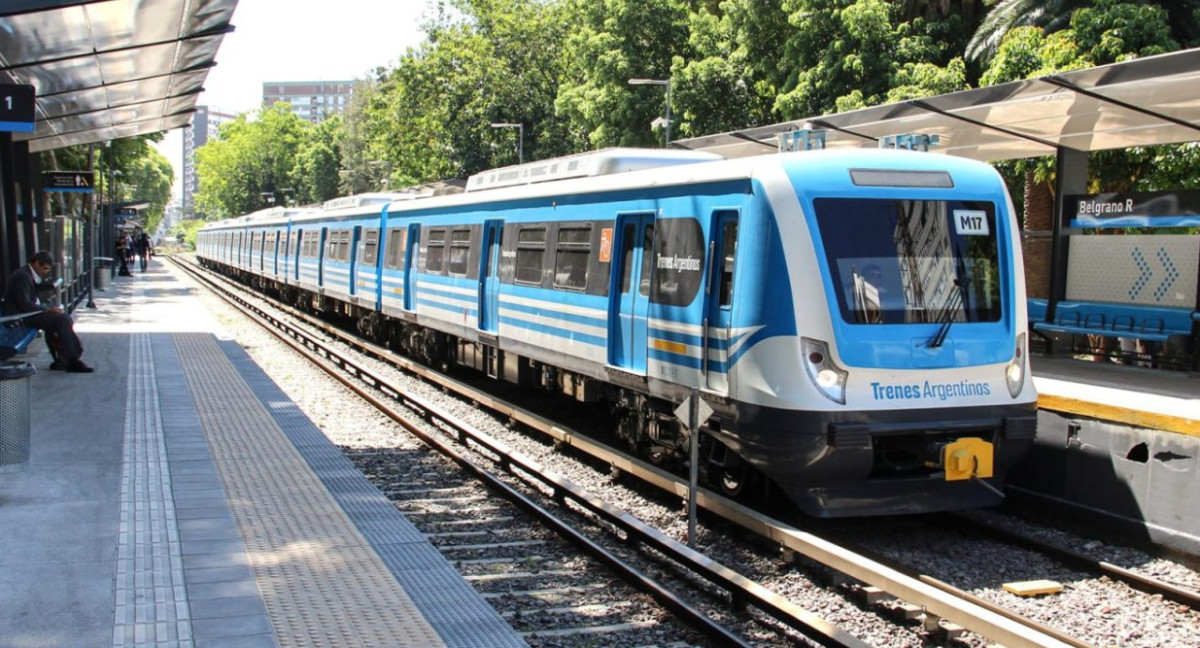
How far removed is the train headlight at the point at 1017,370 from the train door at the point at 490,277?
669 cm

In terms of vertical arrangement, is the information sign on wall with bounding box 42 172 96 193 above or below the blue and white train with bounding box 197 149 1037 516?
above

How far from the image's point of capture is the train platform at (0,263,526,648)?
5.67 metres

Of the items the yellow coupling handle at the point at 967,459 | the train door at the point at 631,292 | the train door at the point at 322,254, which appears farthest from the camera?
the train door at the point at 322,254

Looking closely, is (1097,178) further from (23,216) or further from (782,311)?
(23,216)

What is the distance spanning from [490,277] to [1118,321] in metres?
7.22

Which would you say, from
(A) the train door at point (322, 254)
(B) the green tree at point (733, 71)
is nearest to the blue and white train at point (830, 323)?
(A) the train door at point (322, 254)

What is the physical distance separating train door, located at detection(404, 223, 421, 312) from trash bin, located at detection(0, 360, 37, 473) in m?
9.27

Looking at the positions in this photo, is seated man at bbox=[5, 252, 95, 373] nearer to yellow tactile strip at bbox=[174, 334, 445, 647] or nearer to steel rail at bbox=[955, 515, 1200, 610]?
yellow tactile strip at bbox=[174, 334, 445, 647]

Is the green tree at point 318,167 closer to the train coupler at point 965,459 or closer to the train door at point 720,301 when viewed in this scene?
the train door at point 720,301

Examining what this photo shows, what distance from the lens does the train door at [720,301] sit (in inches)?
314

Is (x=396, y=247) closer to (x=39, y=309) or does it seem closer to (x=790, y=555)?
(x=39, y=309)

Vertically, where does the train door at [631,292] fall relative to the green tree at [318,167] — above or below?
below

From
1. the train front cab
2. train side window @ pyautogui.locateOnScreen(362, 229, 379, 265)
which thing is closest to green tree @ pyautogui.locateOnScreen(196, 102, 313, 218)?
train side window @ pyautogui.locateOnScreen(362, 229, 379, 265)

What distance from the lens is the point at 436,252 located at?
52.5 feet
